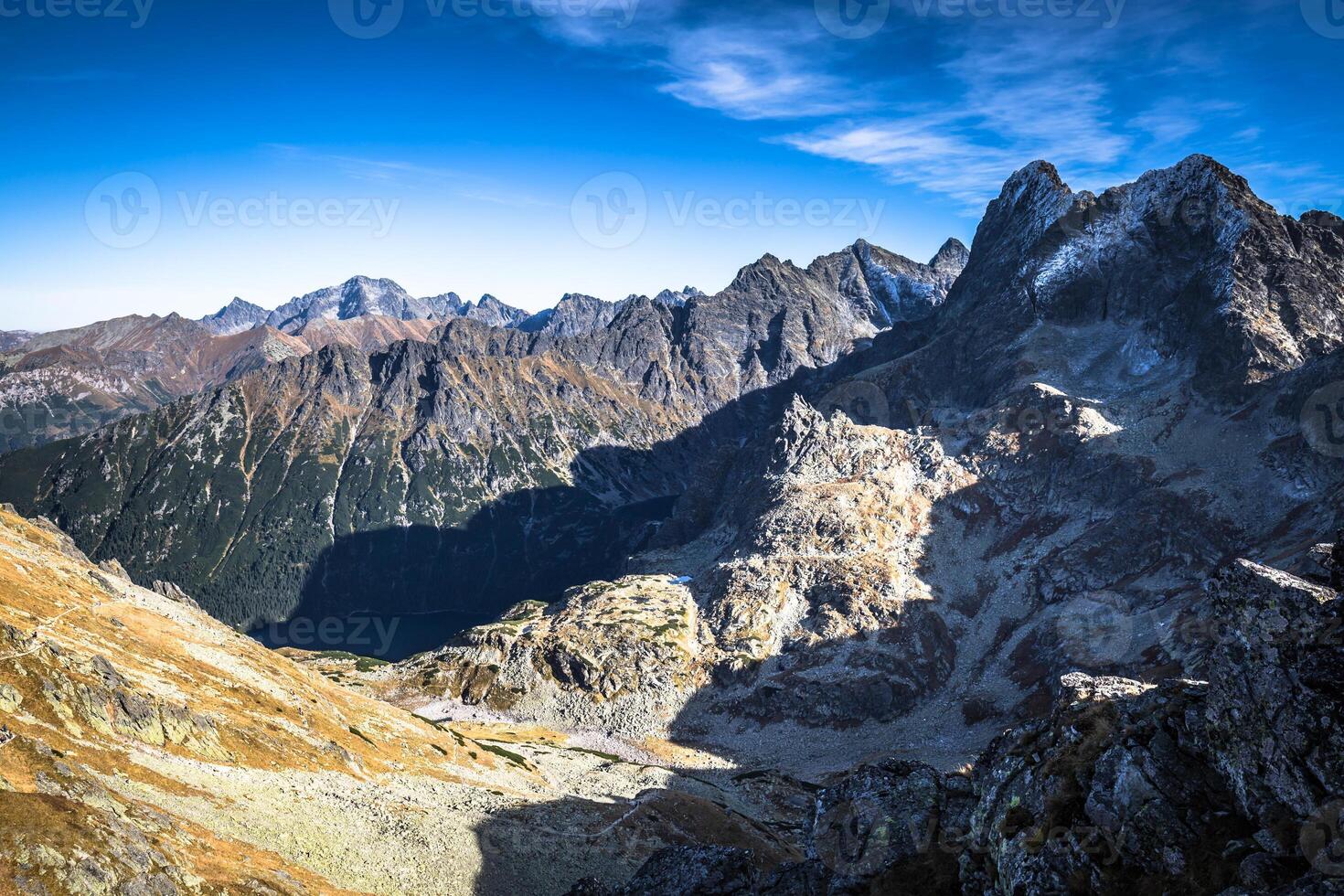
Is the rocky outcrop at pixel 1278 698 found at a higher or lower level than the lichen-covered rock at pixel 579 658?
higher

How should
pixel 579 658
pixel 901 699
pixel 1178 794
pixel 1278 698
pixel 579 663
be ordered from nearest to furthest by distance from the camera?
pixel 1278 698 → pixel 1178 794 → pixel 901 699 → pixel 579 663 → pixel 579 658

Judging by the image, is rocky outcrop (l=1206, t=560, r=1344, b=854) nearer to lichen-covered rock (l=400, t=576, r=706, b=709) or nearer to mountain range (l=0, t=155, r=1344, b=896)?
mountain range (l=0, t=155, r=1344, b=896)

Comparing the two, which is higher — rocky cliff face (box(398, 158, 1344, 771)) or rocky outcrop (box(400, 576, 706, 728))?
rocky cliff face (box(398, 158, 1344, 771))

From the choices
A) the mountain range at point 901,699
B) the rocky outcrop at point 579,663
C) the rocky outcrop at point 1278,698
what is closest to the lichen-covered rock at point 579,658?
the rocky outcrop at point 579,663

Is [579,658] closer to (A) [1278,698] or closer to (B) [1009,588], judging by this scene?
(B) [1009,588]

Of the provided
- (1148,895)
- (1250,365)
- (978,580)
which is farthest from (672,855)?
(1250,365)

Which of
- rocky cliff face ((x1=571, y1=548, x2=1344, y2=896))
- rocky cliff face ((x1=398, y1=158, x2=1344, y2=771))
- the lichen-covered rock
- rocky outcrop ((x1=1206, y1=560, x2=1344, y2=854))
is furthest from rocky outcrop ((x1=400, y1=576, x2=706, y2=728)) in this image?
rocky outcrop ((x1=1206, y1=560, x2=1344, y2=854))

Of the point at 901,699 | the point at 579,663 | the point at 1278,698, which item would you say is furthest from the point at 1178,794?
the point at 579,663

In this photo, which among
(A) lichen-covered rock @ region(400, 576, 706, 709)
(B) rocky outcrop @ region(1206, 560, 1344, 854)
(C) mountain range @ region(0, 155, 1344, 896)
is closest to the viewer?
(B) rocky outcrop @ region(1206, 560, 1344, 854)

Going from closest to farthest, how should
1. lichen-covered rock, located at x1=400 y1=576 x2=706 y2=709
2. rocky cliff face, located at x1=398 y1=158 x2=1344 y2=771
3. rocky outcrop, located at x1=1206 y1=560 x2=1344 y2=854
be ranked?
1. rocky outcrop, located at x1=1206 y1=560 x2=1344 y2=854
2. rocky cliff face, located at x1=398 y1=158 x2=1344 y2=771
3. lichen-covered rock, located at x1=400 y1=576 x2=706 y2=709

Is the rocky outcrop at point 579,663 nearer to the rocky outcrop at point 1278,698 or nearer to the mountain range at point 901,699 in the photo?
the mountain range at point 901,699

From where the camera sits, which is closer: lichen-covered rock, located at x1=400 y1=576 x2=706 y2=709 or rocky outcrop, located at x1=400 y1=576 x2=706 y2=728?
rocky outcrop, located at x1=400 y1=576 x2=706 y2=728

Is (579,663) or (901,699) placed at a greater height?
(901,699)

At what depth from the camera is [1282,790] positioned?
95.0ft
